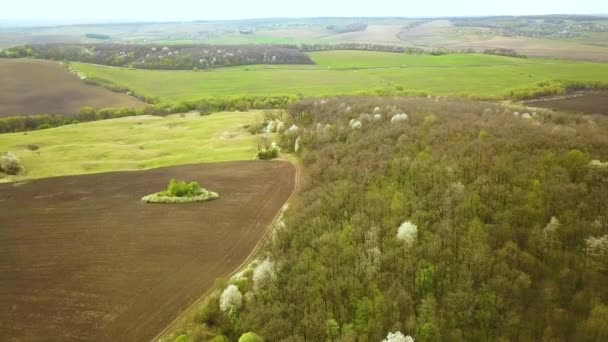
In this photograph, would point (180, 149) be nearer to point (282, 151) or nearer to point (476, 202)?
point (282, 151)

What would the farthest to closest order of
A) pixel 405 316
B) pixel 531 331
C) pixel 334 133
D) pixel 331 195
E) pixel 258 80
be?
pixel 258 80, pixel 334 133, pixel 331 195, pixel 405 316, pixel 531 331

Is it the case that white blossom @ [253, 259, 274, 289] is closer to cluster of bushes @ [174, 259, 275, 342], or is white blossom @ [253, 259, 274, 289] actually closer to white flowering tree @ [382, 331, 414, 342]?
cluster of bushes @ [174, 259, 275, 342]

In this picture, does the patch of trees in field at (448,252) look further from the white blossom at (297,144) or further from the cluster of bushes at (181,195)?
the white blossom at (297,144)

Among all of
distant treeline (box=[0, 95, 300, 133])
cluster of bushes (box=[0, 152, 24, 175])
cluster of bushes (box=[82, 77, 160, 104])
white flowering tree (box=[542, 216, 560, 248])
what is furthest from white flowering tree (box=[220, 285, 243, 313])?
cluster of bushes (box=[82, 77, 160, 104])

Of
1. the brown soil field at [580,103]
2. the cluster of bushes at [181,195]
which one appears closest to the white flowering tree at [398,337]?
the cluster of bushes at [181,195]

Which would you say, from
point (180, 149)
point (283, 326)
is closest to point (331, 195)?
point (283, 326)

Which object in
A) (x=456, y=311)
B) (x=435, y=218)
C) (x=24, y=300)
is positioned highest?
(x=435, y=218)
